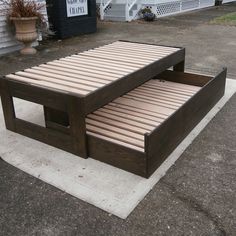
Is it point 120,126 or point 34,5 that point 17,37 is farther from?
point 120,126

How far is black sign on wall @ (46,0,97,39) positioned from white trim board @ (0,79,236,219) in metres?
4.94

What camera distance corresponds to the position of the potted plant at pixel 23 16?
20.4 feet

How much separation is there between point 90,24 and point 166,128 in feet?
20.9

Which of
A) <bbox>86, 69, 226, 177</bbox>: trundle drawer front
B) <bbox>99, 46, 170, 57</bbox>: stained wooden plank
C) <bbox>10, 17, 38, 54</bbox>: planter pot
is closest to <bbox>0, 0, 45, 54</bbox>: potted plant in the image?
<bbox>10, 17, 38, 54</bbox>: planter pot

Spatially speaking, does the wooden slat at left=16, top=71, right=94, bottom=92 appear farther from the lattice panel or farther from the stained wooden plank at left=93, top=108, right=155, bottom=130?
the lattice panel

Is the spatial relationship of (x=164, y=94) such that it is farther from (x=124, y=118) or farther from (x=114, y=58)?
(x=124, y=118)

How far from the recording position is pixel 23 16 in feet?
20.6

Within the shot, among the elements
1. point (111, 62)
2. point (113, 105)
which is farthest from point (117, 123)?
point (111, 62)

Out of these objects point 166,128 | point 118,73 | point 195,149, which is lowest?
point 195,149

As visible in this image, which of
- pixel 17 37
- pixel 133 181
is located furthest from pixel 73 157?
pixel 17 37

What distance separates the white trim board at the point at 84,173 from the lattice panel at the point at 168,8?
8.61 metres

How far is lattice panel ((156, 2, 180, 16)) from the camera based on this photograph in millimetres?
10992

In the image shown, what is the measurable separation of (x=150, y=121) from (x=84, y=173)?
905 mm

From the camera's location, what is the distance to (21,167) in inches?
107
